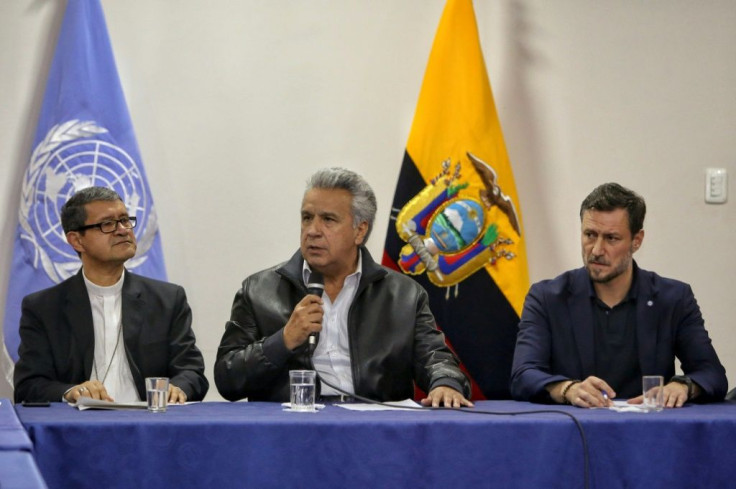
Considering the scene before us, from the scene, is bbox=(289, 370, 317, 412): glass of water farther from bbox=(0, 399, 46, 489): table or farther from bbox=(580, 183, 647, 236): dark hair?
bbox=(580, 183, 647, 236): dark hair

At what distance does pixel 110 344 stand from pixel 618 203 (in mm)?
1776

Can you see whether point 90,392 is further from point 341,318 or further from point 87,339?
point 341,318

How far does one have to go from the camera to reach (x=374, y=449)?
6.77ft

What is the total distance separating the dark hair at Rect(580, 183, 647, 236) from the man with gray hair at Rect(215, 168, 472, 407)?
657 millimetres

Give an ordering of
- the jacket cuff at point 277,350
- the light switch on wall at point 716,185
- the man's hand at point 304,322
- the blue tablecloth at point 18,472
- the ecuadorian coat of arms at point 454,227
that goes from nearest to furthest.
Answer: the blue tablecloth at point 18,472
the man's hand at point 304,322
the jacket cuff at point 277,350
the ecuadorian coat of arms at point 454,227
the light switch on wall at point 716,185

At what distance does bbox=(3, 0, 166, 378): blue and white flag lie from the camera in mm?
3631

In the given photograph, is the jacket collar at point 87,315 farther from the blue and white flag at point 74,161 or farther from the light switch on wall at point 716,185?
the light switch on wall at point 716,185

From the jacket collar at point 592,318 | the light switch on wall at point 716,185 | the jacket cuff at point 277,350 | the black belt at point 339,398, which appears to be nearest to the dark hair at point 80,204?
the jacket cuff at point 277,350

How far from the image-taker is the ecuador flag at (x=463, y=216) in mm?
3867

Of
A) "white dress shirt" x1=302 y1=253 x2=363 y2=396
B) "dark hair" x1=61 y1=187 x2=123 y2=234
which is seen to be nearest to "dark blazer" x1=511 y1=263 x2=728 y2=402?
"white dress shirt" x1=302 y1=253 x2=363 y2=396

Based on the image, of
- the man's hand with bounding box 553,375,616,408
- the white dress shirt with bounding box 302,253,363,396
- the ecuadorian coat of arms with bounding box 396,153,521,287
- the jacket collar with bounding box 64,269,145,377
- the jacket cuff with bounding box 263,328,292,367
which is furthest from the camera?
the ecuadorian coat of arms with bounding box 396,153,521,287

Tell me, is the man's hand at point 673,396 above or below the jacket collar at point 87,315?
below

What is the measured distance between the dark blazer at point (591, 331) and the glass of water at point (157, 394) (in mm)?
1204

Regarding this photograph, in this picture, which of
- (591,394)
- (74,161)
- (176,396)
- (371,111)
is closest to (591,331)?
(591,394)
